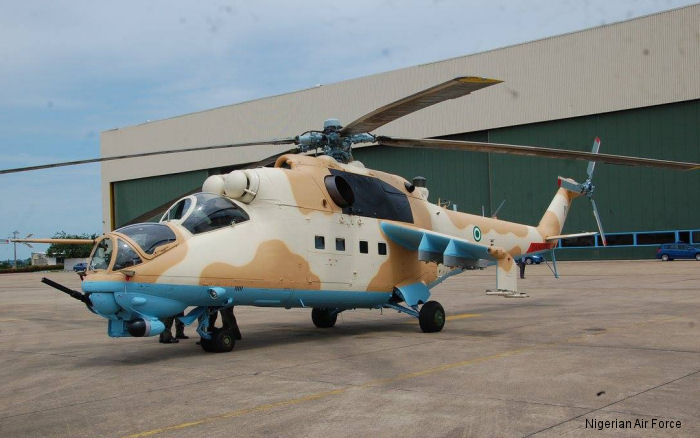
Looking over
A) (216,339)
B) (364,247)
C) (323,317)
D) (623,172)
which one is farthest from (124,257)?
(623,172)

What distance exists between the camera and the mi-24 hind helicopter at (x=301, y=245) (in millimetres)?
10484

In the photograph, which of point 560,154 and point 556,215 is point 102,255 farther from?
point 556,215

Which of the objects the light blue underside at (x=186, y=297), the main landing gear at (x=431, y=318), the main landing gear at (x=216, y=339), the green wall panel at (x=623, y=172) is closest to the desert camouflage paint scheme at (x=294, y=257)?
the light blue underside at (x=186, y=297)

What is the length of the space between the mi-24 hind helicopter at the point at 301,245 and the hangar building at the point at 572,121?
1395 inches

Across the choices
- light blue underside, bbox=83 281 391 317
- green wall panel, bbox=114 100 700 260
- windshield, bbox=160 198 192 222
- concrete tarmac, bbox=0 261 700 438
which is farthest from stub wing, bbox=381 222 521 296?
green wall panel, bbox=114 100 700 260

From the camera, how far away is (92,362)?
11211mm

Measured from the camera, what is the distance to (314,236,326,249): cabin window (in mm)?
12844

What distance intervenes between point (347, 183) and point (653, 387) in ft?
24.4

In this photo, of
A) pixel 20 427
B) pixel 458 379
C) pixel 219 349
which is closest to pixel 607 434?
pixel 458 379

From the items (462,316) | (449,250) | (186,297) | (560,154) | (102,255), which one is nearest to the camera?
(102,255)

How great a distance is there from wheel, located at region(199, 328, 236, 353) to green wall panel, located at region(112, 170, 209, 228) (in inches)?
2282

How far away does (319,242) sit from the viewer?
1292 centimetres

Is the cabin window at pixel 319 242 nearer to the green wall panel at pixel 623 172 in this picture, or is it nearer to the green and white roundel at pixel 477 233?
the green and white roundel at pixel 477 233

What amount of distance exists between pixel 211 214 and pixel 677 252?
141 ft
